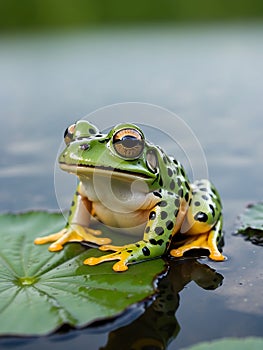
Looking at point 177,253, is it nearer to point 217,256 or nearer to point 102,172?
point 217,256

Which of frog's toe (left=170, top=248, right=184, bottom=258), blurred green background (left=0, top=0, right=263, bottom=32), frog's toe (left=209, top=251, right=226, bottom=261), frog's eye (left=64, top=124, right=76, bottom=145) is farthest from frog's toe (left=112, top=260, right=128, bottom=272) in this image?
blurred green background (left=0, top=0, right=263, bottom=32)

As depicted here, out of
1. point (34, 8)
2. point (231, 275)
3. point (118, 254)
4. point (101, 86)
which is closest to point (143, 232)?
point (118, 254)

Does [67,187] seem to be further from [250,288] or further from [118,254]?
[250,288]

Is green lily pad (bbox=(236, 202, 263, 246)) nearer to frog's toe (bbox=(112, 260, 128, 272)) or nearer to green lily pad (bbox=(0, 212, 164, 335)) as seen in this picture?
green lily pad (bbox=(0, 212, 164, 335))

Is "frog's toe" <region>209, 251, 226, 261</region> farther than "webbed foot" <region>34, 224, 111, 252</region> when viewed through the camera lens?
No

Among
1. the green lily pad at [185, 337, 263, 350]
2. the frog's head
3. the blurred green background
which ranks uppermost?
the blurred green background

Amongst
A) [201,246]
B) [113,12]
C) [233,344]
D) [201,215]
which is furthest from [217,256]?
[113,12]
